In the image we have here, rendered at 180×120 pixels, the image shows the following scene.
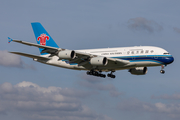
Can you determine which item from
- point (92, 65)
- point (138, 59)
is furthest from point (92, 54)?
point (138, 59)

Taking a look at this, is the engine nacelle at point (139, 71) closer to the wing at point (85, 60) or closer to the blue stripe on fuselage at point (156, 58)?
the blue stripe on fuselage at point (156, 58)

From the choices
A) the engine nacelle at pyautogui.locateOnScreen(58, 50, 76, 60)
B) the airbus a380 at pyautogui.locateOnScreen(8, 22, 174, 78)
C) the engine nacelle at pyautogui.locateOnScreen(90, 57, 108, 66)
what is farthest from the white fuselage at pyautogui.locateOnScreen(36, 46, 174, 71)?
the engine nacelle at pyautogui.locateOnScreen(58, 50, 76, 60)

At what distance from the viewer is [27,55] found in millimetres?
57844

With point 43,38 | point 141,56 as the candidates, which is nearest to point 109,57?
point 141,56

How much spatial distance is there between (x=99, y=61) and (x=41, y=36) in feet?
54.8

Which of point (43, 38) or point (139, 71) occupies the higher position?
point (43, 38)

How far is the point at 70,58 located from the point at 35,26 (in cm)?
1654

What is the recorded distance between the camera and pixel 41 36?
6588 centimetres

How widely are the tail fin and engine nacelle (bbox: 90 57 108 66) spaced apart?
12.2 meters

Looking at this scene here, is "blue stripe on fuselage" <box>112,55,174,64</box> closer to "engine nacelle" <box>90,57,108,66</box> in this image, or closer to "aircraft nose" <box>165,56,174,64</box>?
"aircraft nose" <box>165,56,174,64</box>

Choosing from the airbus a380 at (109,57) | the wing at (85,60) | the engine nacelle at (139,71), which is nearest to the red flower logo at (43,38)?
the airbus a380 at (109,57)

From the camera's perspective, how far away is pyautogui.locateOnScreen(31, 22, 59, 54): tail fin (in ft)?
213

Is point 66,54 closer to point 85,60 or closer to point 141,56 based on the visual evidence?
point 85,60

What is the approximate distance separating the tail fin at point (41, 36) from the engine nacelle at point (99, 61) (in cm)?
1220
